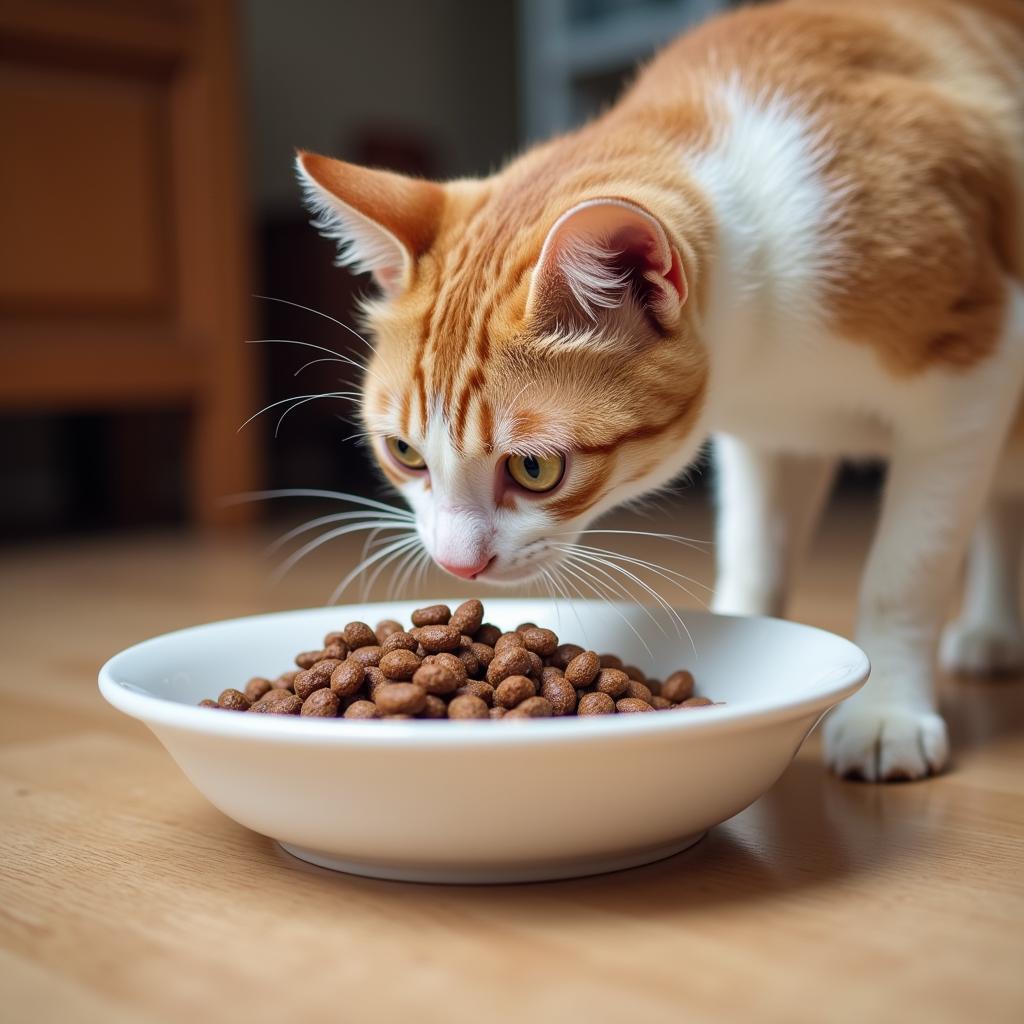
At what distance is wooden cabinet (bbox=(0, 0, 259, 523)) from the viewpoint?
280 centimetres

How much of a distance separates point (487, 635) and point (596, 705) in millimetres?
139

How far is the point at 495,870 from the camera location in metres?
0.82

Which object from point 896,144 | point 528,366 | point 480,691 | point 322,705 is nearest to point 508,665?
point 480,691

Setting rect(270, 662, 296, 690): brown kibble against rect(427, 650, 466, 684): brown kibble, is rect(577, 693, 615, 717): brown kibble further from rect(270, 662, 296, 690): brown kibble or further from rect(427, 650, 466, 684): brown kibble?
rect(270, 662, 296, 690): brown kibble

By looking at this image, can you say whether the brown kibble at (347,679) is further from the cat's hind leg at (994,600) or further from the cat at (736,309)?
the cat's hind leg at (994,600)

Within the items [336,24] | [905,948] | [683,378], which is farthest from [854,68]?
[336,24]

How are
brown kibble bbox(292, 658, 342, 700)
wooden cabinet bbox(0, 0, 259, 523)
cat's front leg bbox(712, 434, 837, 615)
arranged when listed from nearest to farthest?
brown kibble bbox(292, 658, 342, 700) → cat's front leg bbox(712, 434, 837, 615) → wooden cabinet bbox(0, 0, 259, 523)

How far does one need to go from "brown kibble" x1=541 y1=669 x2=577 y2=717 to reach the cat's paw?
0.34m

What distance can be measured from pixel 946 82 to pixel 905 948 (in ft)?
3.19

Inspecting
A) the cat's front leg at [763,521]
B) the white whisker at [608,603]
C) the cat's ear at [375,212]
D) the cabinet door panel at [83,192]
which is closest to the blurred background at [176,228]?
the cabinet door panel at [83,192]

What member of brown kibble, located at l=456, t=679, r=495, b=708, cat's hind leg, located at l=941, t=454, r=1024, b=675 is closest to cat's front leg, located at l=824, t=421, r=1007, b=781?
cat's hind leg, located at l=941, t=454, r=1024, b=675

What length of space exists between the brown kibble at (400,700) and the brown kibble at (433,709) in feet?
0.03

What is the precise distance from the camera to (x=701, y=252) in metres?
1.10

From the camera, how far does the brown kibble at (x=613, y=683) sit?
931 mm
